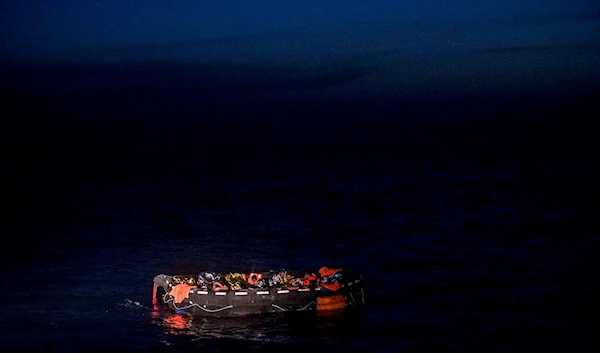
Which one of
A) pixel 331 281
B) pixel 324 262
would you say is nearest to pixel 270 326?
pixel 331 281

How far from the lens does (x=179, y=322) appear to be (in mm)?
33438

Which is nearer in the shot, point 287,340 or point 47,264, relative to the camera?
point 287,340

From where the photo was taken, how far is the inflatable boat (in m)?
32.9

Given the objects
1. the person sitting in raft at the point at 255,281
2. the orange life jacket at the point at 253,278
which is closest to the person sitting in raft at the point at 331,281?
the person sitting in raft at the point at 255,281

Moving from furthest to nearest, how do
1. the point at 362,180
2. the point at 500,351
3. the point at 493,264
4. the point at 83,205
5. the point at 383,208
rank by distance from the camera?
the point at 362,180 → the point at 83,205 → the point at 383,208 → the point at 493,264 → the point at 500,351

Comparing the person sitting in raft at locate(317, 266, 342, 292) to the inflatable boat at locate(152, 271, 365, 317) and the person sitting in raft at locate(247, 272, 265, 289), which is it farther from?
the person sitting in raft at locate(247, 272, 265, 289)

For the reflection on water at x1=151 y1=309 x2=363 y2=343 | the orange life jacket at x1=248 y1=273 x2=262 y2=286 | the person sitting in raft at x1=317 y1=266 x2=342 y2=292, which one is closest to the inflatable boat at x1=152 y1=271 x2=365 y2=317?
the person sitting in raft at x1=317 y1=266 x2=342 y2=292

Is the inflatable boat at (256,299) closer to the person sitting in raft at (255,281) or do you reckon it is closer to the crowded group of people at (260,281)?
the crowded group of people at (260,281)

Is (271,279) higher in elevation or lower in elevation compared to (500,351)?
higher

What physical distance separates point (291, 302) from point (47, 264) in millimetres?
21869

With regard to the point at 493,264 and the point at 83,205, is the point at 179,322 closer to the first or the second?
the point at 493,264

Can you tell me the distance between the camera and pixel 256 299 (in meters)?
32.9

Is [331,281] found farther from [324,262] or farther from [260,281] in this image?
[324,262]

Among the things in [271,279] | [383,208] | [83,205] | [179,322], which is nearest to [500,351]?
[271,279]
